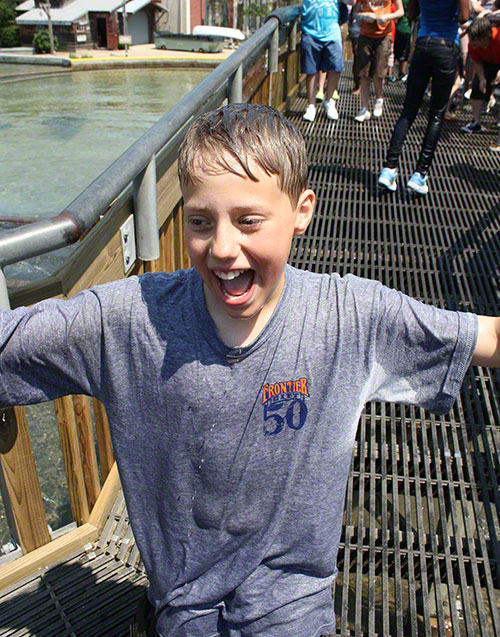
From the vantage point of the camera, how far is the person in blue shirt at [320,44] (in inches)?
236

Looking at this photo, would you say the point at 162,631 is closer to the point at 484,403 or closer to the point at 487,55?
the point at 484,403

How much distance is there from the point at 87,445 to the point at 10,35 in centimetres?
5137

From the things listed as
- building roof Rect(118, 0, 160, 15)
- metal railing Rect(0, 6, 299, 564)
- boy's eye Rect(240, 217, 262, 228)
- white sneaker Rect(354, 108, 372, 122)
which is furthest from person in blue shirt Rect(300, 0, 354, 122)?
building roof Rect(118, 0, 160, 15)

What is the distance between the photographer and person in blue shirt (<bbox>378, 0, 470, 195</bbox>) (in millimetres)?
4203

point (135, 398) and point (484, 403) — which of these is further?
point (484, 403)

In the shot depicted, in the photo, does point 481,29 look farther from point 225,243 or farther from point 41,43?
point 41,43

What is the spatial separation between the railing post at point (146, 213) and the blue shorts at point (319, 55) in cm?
454

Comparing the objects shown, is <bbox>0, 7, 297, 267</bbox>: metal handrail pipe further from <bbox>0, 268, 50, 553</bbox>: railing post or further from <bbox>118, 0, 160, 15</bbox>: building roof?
<bbox>118, 0, 160, 15</bbox>: building roof

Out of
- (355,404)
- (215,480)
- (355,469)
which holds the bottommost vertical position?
(355,469)

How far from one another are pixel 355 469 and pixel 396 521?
288 millimetres

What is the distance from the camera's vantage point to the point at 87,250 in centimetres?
173

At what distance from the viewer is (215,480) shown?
1202mm

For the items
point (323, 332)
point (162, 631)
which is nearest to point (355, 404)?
point (323, 332)

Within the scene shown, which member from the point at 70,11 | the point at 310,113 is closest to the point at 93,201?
the point at 310,113
